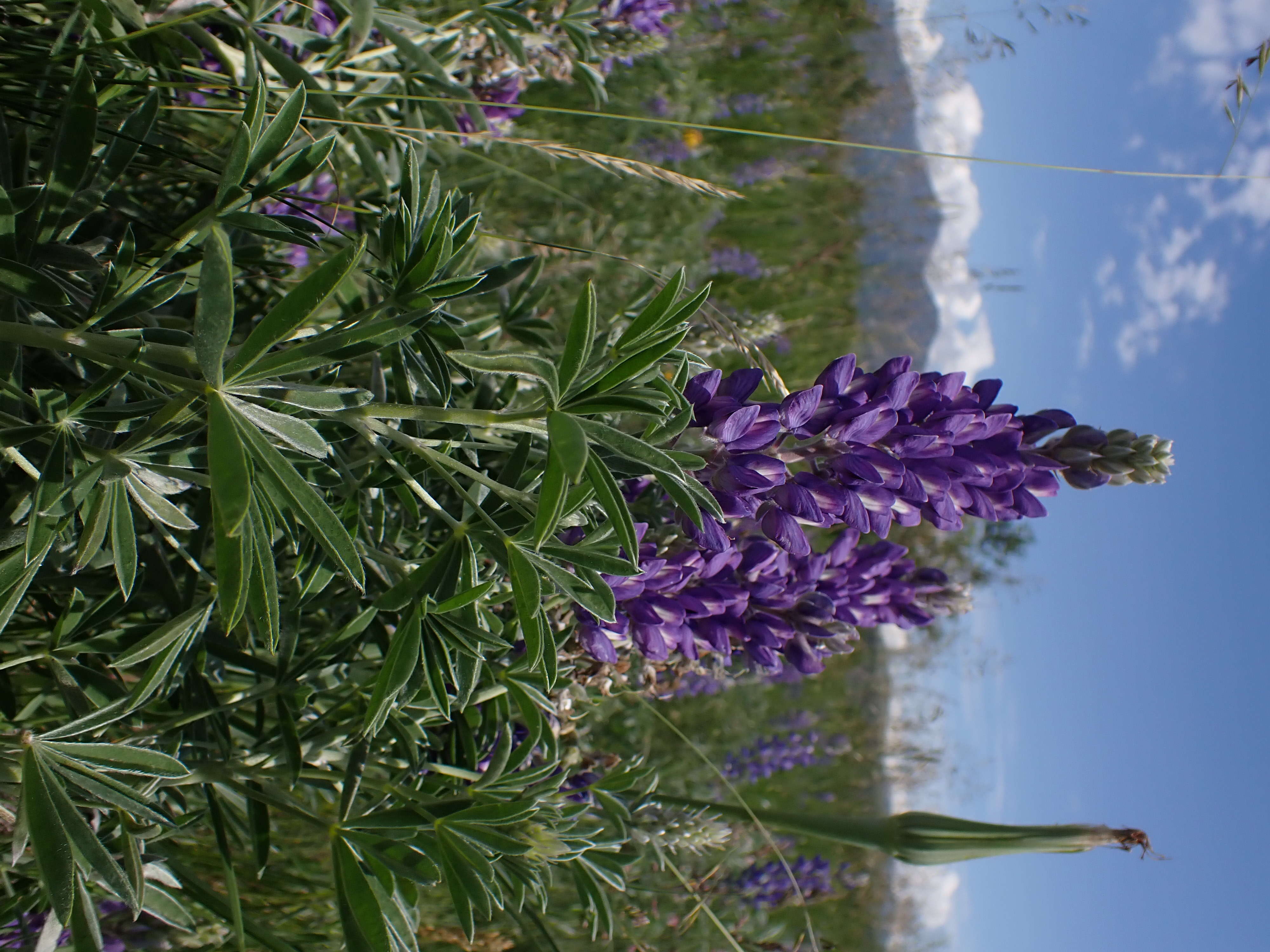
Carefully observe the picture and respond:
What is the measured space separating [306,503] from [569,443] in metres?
0.31

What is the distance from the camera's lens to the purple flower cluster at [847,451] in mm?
1387

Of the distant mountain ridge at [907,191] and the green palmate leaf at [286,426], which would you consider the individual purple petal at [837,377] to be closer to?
the green palmate leaf at [286,426]

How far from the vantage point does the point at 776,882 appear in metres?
4.09

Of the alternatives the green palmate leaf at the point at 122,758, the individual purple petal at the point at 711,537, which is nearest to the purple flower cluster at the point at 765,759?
the individual purple petal at the point at 711,537

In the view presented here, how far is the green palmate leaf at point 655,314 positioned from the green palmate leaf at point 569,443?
0.60ft

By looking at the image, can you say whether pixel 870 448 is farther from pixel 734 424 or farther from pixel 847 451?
pixel 734 424

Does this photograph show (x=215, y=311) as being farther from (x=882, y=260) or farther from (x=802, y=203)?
(x=882, y=260)

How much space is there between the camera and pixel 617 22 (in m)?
3.54

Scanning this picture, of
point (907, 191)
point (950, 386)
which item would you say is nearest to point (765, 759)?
point (950, 386)

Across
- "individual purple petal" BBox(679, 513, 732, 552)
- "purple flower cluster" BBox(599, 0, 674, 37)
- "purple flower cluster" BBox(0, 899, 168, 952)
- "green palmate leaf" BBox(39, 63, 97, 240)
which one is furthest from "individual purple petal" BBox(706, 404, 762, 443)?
"purple flower cluster" BBox(599, 0, 674, 37)

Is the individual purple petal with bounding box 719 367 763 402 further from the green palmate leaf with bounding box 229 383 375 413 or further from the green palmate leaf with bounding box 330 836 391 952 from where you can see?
the green palmate leaf with bounding box 330 836 391 952

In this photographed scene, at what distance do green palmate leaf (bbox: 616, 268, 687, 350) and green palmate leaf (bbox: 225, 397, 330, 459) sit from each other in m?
0.41

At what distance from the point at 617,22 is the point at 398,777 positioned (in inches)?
127

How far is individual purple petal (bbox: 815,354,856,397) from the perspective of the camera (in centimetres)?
145
